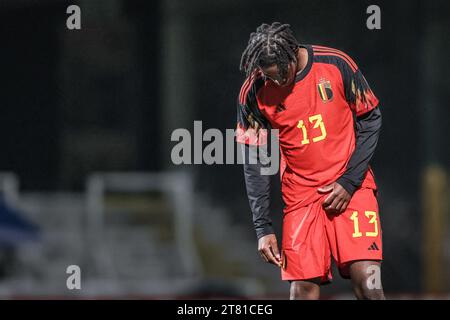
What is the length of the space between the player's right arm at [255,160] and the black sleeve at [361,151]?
44 centimetres

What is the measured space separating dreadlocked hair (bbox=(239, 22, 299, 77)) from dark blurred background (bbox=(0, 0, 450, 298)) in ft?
20.8

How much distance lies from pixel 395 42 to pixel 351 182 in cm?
689

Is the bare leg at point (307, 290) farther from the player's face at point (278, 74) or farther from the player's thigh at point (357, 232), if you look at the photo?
the player's face at point (278, 74)

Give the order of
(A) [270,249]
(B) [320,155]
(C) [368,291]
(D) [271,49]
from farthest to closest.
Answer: (A) [270,249], (B) [320,155], (C) [368,291], (D) [271,49]

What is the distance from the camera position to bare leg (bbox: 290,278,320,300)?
6.42 metres

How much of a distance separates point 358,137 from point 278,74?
0.58 meters

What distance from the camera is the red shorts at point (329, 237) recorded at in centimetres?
632

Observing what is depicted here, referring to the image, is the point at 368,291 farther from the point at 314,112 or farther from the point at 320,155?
the point at 314,112

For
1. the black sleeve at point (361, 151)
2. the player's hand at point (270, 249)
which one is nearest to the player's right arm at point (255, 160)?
the player's hand at point (270, 249)

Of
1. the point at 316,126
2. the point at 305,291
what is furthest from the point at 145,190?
the point at 316,126

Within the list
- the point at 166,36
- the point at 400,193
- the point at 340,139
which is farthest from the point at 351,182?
the point at 166,36

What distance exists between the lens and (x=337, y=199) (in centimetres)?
632

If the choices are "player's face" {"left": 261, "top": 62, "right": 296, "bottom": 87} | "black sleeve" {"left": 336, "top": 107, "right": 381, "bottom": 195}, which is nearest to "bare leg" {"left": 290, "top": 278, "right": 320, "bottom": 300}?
"black sleeve" {"left": 336, "top": 107, "right": 381, "bottom": 195}

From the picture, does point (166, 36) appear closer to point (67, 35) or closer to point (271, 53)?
point (67, 35)
